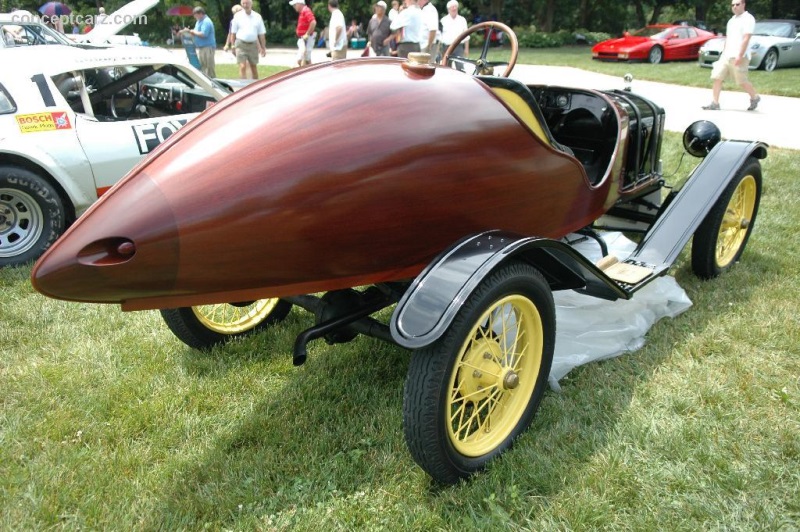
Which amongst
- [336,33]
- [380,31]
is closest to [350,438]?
[336,33]

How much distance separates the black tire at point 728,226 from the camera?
3.67 metres

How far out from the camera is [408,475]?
7.57ft

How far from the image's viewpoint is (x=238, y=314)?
3355mm

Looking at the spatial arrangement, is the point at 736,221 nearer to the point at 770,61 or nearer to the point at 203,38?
the point at 203,38

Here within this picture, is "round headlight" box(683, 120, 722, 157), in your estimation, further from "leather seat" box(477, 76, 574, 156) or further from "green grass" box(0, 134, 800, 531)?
"leather seat" box(477, 76, 574, 156)

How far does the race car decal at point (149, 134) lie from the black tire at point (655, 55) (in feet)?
58.9

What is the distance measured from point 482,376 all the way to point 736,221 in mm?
2669

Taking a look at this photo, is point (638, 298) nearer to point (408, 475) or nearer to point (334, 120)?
point (408, 475)

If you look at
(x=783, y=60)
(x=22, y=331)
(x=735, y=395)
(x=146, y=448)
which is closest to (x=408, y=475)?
(x=146, y=448)

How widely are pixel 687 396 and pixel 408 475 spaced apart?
1.34m

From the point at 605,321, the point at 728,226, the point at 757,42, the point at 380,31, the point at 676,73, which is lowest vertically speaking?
the point at 676,73

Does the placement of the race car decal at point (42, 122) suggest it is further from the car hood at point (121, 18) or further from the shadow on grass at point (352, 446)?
the car hood at point (121, 18)

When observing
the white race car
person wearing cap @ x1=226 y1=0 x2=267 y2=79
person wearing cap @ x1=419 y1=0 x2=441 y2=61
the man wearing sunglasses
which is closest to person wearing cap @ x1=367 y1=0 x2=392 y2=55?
person wearing cap @ x1=419 y1=0 x2=441 y2=61

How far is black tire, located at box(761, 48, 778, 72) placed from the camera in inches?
603
